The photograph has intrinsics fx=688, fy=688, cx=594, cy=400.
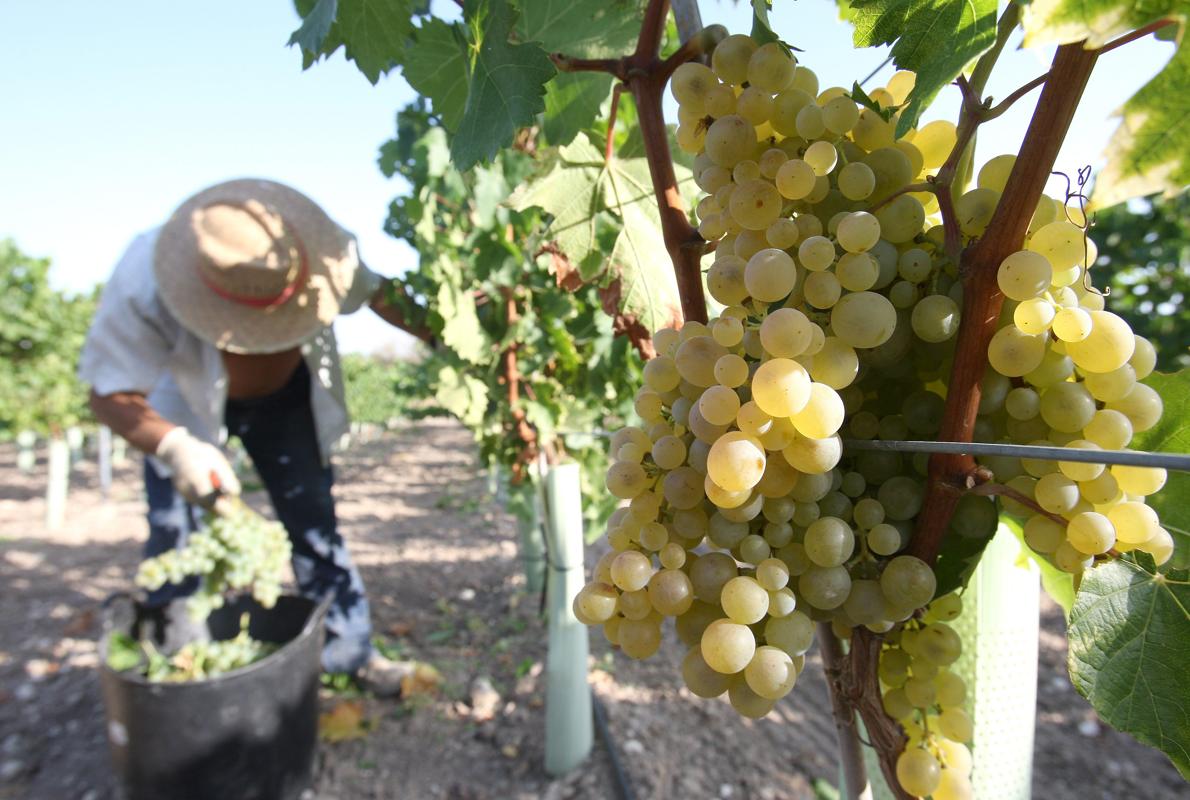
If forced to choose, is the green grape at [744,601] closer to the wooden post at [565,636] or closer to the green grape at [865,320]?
the green grape at [865,320]

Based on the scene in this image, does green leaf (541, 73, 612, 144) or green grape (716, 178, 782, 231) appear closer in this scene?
green grape (716, 178, 782, 231)

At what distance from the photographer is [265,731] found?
2484mm

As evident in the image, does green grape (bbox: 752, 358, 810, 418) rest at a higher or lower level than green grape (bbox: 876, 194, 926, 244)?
lower

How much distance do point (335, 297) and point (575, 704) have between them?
1.88m

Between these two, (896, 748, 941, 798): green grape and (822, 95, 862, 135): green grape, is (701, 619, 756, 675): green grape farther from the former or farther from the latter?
(822, 95, 862, 135): green grape

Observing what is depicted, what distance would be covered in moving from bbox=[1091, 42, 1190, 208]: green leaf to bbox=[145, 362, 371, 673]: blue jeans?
11.6ft

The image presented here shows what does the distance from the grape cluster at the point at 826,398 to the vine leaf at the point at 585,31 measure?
490mm

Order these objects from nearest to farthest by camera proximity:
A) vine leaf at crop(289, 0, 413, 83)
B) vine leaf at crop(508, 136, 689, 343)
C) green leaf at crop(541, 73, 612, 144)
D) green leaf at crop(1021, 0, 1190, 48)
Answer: green leaf at crop(1021, 0, 1190, 48), vine leaf at crop(289, 0, 413, 83), vine leaf at crop(508, 136, 689, 343), green leaf at crop(541, 73, 612, 144)

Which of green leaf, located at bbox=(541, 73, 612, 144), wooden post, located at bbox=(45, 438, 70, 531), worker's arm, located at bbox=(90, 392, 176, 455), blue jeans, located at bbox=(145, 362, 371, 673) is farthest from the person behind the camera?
wooden post, located at bbox=(45, 438, 70, 531)

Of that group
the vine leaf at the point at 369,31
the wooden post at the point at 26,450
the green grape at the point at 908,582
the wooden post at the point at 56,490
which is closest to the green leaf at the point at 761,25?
the green grape at the point at 908,582

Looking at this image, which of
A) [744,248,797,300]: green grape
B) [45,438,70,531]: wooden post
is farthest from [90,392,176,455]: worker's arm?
[45,438,70,531]: wooden post

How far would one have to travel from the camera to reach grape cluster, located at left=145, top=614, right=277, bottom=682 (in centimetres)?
262

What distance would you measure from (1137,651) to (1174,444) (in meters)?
0.17

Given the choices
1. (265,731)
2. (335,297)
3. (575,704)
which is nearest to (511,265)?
(335,297)
